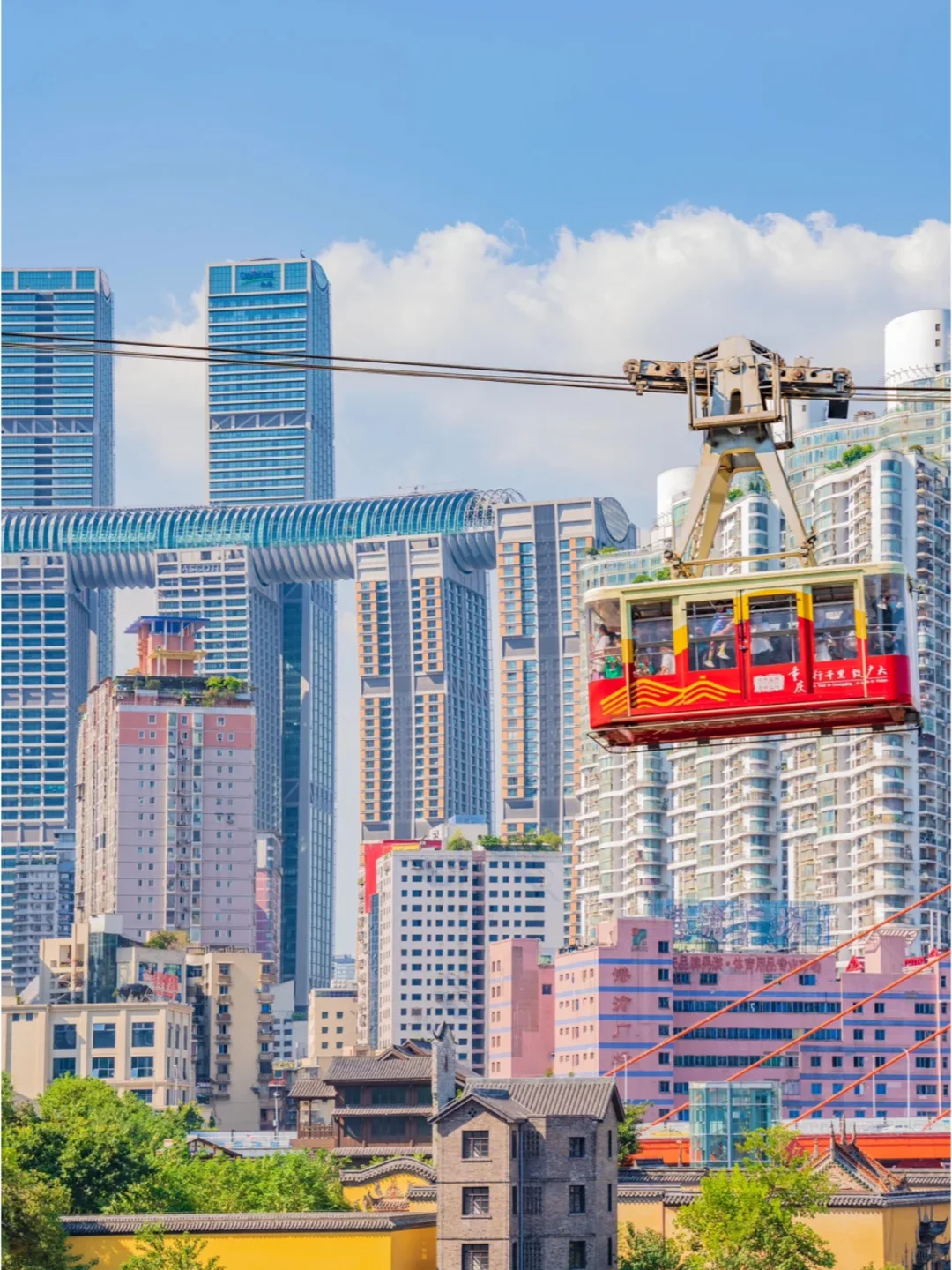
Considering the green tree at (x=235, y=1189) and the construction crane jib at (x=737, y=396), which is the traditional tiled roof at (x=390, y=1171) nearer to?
the green tree at (x=235, y=1189)

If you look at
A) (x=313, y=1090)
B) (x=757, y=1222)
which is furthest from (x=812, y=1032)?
(x=757, y=1222)

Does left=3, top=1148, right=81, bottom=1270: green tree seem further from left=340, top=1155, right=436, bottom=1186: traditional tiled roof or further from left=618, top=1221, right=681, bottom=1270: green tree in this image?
left=340, top=1155, right=436, bottom=1186: traditional tiled roof

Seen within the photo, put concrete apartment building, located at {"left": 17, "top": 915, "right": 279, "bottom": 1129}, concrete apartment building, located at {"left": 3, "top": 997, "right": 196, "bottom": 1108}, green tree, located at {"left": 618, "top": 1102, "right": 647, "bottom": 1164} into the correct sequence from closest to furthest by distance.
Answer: green tree, located at {"left": 618, "top": 1102, "right": 647, "bottom": 1164}, concrete apartment building, located at {"left": 3, "top": 997, "right": 196, "bottom": 1108}, concrete apartment building, located at {"left": 17, "top": 915, "right": 279, "bottom": 1129}

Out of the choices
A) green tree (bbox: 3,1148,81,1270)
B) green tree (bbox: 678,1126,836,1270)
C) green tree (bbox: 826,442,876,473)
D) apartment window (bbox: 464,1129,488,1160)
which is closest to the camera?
green tree (bbox: 3,1148,81,1270)

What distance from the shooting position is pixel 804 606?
3619 centimetres

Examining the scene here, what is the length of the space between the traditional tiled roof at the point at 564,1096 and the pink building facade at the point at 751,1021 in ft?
262

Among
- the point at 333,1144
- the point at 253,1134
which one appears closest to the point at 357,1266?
the point at 333,1144

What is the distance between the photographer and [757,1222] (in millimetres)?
74312

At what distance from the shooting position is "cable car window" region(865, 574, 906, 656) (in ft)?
118

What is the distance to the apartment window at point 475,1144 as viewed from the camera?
7969cm

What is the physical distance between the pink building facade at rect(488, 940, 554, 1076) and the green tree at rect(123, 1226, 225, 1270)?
10743 cm

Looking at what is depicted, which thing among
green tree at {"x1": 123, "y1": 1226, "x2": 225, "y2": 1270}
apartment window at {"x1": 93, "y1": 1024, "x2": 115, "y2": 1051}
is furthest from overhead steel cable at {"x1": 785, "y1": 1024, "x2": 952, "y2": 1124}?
apartment window at {"x1": 93, "y1": 1024, "x2": 115, "y2": 1051}

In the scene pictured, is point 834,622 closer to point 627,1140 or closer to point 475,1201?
point 475,1201

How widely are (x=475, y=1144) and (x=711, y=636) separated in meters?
46.7
